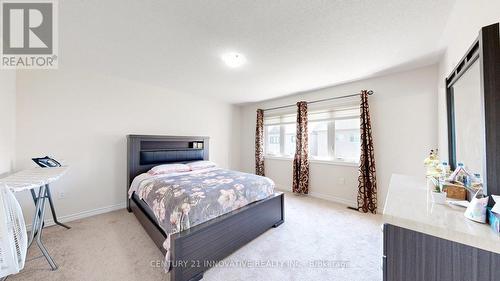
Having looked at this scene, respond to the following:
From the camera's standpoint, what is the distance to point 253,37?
6.21ft

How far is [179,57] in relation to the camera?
234cm

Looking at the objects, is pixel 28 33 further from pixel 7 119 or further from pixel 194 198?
pixel 194 198

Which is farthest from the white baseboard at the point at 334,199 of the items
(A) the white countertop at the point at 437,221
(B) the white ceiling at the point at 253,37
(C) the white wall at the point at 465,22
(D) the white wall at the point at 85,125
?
(D) the white wall at the point at 85,125

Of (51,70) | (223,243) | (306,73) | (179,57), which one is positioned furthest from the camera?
(306,73)

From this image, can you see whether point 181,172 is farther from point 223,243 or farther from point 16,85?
point 16,85

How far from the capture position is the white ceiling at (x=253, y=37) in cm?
148

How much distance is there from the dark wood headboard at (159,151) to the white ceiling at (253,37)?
3.86ft

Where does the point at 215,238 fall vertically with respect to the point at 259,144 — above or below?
below

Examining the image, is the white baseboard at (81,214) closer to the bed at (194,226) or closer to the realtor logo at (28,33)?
the bed at (194,226)

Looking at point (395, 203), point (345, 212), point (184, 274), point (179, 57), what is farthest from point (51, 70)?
point (345, 212)

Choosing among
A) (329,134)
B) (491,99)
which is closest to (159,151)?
(329,134)

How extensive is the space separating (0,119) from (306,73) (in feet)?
12.7

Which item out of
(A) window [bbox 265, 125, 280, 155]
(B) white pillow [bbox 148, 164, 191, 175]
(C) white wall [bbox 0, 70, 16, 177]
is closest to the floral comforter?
(B) white pillow [bbox 148, 164, 191, 175]

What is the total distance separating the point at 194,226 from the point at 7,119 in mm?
2608
